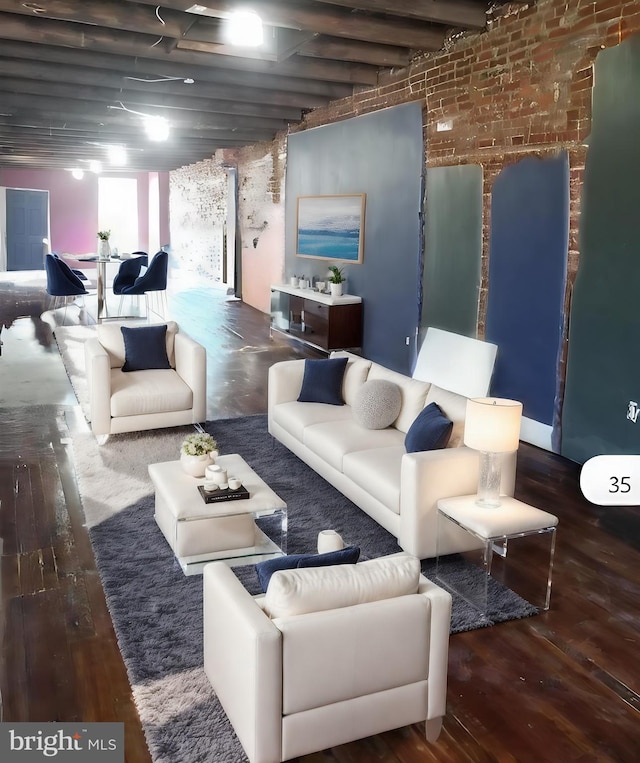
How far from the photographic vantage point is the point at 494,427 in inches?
142

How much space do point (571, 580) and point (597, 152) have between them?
2915 millimetres

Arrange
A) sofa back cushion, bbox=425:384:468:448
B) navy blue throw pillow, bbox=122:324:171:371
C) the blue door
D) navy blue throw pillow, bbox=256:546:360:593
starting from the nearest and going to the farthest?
navy blue throw pillow, bbox=256:546:360:593
sofa back cushion, bbox=425:384:468:448
navy blue throw pillow, bbox=122:324:171:371
the blue door

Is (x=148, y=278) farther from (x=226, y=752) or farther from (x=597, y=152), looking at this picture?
(x=226, y=752)

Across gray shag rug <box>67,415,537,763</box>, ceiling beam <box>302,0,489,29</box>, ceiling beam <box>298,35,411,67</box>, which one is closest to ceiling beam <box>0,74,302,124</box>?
ceiling beam <box>298,35,411,67</box>

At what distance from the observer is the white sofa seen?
383 cm

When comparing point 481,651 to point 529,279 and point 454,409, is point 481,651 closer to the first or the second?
point 454,409

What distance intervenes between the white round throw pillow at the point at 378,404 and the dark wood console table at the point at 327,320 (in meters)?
3.81

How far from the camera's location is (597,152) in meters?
5.16

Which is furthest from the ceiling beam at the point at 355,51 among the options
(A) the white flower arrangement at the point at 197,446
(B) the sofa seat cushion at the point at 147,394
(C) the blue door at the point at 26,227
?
(C) the blue door at the point at 26,227

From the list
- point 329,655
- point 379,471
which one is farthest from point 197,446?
point 329,655

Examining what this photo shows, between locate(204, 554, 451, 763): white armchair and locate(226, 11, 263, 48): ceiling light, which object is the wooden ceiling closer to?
locate(226, 11, 263, 48): ceiling light

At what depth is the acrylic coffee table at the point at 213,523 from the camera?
3.81 meters

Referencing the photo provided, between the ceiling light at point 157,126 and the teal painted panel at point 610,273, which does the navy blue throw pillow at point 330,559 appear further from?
the ceiling light at point 157,126

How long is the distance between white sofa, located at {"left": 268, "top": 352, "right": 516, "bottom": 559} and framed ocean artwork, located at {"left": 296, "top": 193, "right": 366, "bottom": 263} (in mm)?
3563
